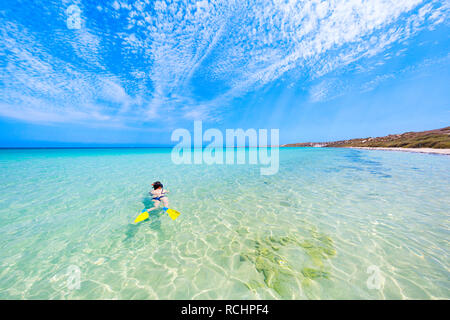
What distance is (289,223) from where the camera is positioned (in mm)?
6105

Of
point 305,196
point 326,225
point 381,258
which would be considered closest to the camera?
point 381,258

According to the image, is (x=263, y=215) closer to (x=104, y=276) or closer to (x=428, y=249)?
(x=428, y=249)

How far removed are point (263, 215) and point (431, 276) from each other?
4634 mm

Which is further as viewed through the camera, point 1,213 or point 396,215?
point 1,213

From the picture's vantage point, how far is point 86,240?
533 cm

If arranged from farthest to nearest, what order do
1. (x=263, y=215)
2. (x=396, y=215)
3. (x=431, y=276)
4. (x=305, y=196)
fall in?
(x=305, y=196)
(x=263, y=215)
(x=396, y=215)
(x=431, y=276)

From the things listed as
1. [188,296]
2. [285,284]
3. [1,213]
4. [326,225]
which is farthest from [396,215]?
[1,213]

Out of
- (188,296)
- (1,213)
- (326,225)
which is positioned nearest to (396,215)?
(326,225)

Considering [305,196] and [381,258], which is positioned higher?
[305,196]

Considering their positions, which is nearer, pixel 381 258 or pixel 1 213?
pixel 381 258

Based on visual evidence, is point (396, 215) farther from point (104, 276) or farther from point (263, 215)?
point (104, 276)

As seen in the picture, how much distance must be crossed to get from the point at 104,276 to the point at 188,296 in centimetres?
240
